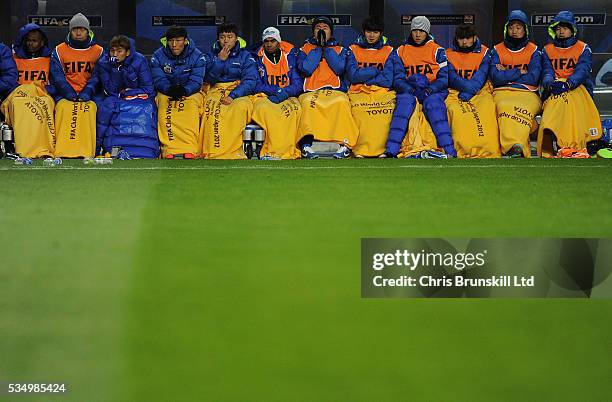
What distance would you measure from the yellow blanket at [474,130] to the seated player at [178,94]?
8.08 feet

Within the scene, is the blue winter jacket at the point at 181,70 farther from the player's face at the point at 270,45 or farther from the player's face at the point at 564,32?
the player's face at the point at 564,32

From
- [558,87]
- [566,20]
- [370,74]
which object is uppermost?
[566,20]

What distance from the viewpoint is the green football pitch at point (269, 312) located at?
7.40ft

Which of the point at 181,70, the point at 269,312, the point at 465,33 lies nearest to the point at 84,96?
the point at 181,70

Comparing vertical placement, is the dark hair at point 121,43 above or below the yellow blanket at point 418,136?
above

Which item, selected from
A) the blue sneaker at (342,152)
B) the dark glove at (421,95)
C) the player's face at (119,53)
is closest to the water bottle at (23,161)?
the player's face at (119,53)

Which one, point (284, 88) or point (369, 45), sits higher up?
point (369, 45)

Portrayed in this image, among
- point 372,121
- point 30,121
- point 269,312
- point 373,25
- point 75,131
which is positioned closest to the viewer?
point 269,312

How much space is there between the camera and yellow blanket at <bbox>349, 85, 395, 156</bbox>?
9.91 metres

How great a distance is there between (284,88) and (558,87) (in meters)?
2.66

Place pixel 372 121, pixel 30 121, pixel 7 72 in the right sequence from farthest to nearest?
pixel 7 72 < pixel 372 121 < pixel 30 121

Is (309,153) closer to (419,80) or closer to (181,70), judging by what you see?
(419,80)

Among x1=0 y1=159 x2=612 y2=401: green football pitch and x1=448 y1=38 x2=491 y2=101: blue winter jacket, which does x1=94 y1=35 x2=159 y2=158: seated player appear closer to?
x1=448 y1=38 x2=491 y2=101: blue winter jacket

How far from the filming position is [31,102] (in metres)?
9.66
